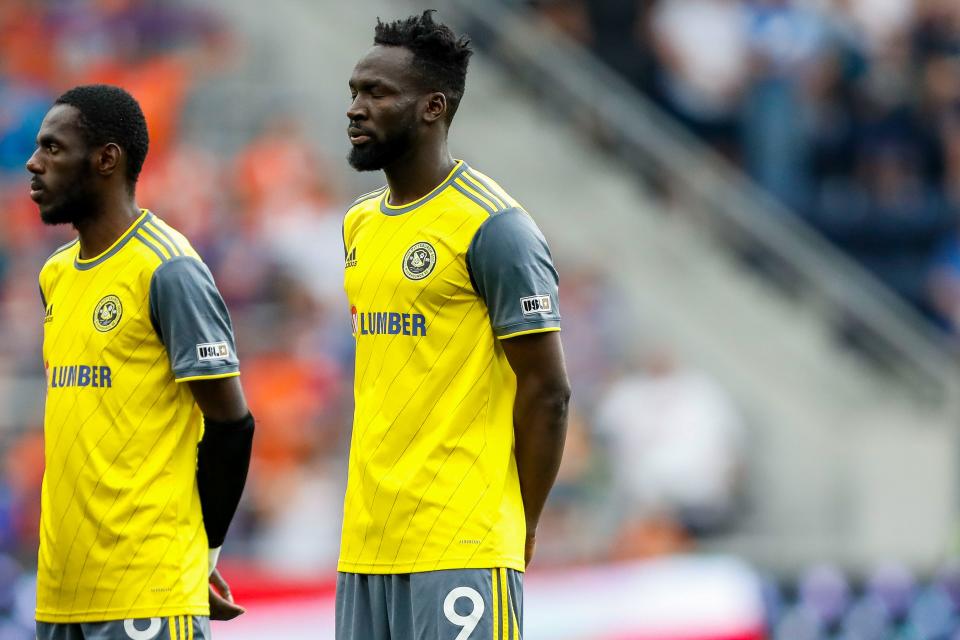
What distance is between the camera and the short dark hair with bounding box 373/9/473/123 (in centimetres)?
521

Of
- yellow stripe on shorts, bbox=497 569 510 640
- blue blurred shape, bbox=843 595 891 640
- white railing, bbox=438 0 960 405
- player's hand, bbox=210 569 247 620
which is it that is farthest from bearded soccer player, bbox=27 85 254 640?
white railing, bbox=438 0 960 405

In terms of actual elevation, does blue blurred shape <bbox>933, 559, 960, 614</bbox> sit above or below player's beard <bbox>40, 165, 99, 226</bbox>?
below

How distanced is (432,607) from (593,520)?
7.09 metres

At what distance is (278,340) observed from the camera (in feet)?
40.7

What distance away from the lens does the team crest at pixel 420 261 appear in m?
5.14

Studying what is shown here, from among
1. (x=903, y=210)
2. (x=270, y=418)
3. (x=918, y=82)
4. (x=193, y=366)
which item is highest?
(x=918, y=82)

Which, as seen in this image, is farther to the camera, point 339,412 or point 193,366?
point 339,412

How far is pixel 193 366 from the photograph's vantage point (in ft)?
17.2

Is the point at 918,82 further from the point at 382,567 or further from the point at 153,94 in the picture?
the point at 382,567

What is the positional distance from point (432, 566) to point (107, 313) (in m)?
1.21

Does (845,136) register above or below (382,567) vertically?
above

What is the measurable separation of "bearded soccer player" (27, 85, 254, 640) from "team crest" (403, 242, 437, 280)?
0.58m

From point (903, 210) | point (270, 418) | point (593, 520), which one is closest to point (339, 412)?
point (270, 418)

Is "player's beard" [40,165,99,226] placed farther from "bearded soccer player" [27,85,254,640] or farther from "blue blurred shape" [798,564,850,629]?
"blue blurred shape" [798,564,850,629]
